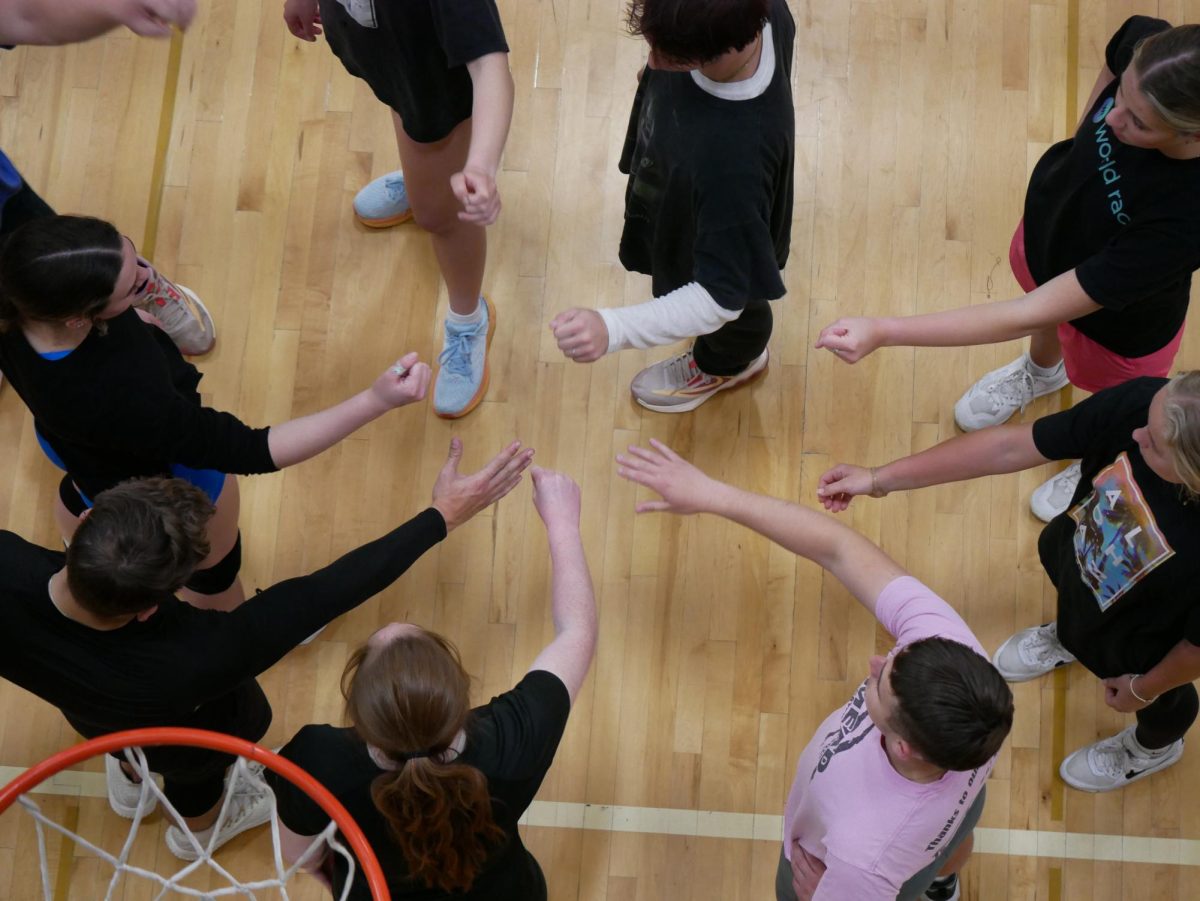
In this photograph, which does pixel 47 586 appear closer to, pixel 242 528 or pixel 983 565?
pixel 242 528

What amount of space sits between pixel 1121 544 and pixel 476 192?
141cm

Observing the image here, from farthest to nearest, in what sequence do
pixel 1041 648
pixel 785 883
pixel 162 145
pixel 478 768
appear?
pixel 162 145, pixel 1041 648, pixel 785 883, pixel 478 768

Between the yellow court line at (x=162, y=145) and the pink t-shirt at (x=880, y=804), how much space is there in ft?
7.78

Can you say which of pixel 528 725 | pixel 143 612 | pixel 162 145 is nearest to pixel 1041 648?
pixel 528 725

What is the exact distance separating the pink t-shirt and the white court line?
2.26ft

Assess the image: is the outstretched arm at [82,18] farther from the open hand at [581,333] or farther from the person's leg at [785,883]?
the person's leg at [785,883]

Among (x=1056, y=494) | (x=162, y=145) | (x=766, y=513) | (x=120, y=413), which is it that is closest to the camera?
(x=120, y=413)

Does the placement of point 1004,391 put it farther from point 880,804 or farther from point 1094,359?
point 880,804

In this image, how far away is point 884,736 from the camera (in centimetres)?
187

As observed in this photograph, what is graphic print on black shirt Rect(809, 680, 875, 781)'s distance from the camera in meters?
2.05

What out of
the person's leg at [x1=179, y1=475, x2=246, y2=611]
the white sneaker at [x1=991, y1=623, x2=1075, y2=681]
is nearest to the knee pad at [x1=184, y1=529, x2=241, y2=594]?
the person's leg at [x1=179, y1=475, x2=246, y2=611]

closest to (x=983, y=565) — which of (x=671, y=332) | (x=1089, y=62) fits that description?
(x=671, y=332)

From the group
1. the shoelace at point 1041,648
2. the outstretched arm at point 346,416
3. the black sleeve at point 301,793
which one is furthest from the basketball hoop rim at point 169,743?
the shoelace at point 1041,648

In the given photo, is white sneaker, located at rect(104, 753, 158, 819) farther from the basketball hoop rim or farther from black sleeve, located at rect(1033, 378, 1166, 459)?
black sleeve, located at rect(1033, 378, 1166, 459)
